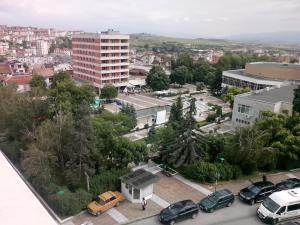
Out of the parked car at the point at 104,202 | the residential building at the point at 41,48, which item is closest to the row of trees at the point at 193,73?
the parked car at the point at 104,202

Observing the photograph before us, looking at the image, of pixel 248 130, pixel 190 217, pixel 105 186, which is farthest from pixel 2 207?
pixel 248 130

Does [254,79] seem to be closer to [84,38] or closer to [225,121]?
[225,121]

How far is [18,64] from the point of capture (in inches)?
2825

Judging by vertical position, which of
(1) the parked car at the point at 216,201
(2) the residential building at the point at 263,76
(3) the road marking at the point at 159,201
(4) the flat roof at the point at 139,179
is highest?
(2) the residential building at the point at 263,76

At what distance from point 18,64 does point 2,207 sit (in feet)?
212

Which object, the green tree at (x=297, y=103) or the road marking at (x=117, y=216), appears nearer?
the road marking at (x=117, y=216)

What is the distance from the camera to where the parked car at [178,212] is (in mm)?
17031

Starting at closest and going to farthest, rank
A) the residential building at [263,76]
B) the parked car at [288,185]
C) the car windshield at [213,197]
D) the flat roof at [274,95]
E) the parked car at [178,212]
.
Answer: the parked car at [178,212] < the car windshield at [213,197] < the parked car at [288,185] < the flat roof at [274,95] < the residential building at [263,76]

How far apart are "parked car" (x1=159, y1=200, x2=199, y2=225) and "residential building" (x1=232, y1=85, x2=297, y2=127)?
15.3m

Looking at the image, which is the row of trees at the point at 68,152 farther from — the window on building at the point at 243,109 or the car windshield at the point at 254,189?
the window on building at the point at 243,109

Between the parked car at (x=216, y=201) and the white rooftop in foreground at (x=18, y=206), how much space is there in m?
9.38

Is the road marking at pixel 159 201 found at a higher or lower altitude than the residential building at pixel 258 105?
lower

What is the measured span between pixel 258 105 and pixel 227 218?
664 inches

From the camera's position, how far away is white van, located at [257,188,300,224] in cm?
1691
